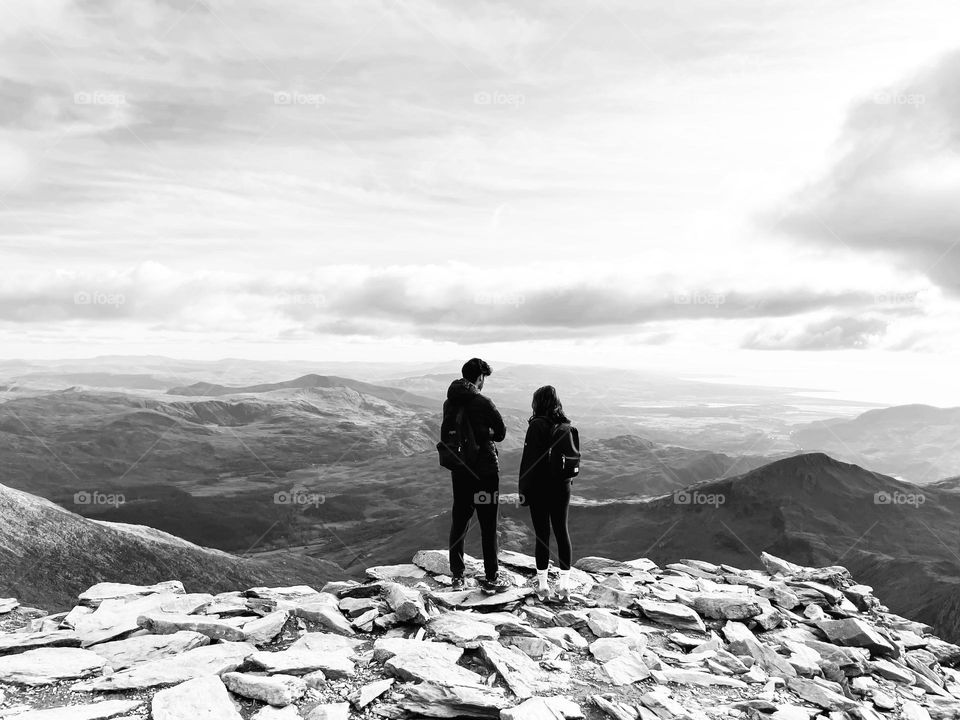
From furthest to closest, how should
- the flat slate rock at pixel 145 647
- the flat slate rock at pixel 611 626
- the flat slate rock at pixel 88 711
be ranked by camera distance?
1. the flat slate rock at pixel 611 626
2. the flat slate rock at pixel 145 647
3. the flat slate rock at pixel 88 711

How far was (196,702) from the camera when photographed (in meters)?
8.19

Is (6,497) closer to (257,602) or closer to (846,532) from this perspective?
(257,602)

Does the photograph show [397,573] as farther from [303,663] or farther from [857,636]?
[857,636]

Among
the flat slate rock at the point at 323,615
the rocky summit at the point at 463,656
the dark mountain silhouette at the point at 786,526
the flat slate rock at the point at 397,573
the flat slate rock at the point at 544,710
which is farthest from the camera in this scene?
the dark mountain silhouette at the point at 786,526

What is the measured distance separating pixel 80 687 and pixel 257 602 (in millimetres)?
4734

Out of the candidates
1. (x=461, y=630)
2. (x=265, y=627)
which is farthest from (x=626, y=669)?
(x=265, y=627)

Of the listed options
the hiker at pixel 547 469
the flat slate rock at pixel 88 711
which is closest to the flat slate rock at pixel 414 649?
the flat slate rock at pixel 88 711

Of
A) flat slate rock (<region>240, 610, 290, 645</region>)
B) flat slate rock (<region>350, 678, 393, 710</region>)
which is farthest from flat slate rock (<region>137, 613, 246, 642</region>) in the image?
flat slate rock (<region>350, 678, 393, 710</region>)

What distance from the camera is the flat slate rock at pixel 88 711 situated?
25.4 feet

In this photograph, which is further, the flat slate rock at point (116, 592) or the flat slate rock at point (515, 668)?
the flat slate rock at point (116, 592)

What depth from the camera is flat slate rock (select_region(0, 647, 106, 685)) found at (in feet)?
30.4

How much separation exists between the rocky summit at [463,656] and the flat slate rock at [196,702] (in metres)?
0.03

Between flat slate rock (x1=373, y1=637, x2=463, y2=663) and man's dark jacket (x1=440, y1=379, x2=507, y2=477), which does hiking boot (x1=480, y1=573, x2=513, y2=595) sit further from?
flat slate rock (x1=373, y1=637, x2=463, y2=663)

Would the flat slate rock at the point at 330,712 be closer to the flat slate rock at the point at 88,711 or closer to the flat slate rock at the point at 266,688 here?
the flat slate rock at the point at 266,688
